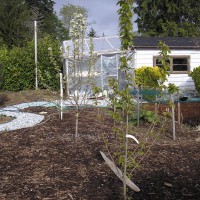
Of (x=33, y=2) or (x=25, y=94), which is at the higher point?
(x=33, y=2)

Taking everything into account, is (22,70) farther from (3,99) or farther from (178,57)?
(178,57)

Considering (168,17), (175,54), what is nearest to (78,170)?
(175,54)

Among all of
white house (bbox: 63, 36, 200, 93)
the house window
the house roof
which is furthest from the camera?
the house window

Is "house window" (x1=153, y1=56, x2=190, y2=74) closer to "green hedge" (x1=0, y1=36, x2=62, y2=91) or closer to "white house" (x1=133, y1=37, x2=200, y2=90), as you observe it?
"white house" (x1=133, y1=37, x2=200, y2=90)

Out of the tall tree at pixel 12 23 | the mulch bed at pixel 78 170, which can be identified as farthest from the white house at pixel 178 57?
the tall tree at pixel 12 23

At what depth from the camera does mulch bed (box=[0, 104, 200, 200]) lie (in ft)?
12.9

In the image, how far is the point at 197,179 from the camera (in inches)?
175

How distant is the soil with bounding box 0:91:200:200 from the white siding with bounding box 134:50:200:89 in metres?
8.80

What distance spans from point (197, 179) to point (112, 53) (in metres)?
12.5

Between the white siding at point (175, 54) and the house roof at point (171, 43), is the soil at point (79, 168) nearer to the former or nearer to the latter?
the white siding at point (175, 54)

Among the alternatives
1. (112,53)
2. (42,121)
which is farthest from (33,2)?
(42,121)

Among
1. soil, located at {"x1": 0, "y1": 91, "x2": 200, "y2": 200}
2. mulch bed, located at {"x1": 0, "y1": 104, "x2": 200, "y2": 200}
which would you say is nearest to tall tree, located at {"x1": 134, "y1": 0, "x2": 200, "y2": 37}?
soil, located at {"x1": 0, "y1": 91, "x2": 200, "y2": 200}

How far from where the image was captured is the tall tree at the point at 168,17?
1293 inches

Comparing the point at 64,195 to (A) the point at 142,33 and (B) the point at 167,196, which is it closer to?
(B) the point at 167,196
